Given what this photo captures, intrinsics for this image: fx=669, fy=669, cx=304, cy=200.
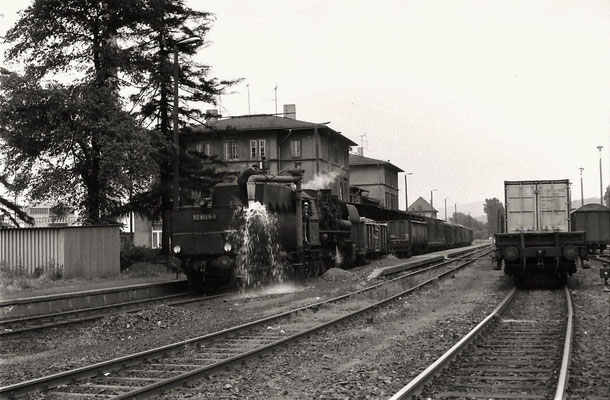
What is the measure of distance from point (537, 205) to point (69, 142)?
17.0 metres

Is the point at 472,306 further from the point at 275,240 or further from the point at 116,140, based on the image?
the point at 116,140

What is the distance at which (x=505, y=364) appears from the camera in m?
8.59

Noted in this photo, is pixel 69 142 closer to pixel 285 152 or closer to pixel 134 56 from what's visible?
pixel 134 56

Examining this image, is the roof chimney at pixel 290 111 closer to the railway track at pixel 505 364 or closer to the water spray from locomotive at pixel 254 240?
the water spray from locomotive at pixel 254 240

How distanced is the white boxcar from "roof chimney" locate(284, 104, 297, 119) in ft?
150

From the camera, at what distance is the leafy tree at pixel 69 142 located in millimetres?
24609

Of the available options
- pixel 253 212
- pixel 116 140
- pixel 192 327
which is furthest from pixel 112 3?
pixel 192 327

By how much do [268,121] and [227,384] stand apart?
53.1 metres

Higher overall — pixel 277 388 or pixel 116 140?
pixel 116 140

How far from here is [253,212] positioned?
18.1 metres

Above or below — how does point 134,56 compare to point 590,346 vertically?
above

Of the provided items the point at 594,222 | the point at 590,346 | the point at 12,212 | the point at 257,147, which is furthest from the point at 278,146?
the point at 590,346

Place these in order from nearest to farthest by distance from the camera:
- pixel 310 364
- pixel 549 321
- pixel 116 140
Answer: pixel 310 364
pixel 549 321
pixel 116 140

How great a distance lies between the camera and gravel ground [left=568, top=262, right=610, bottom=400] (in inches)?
285
